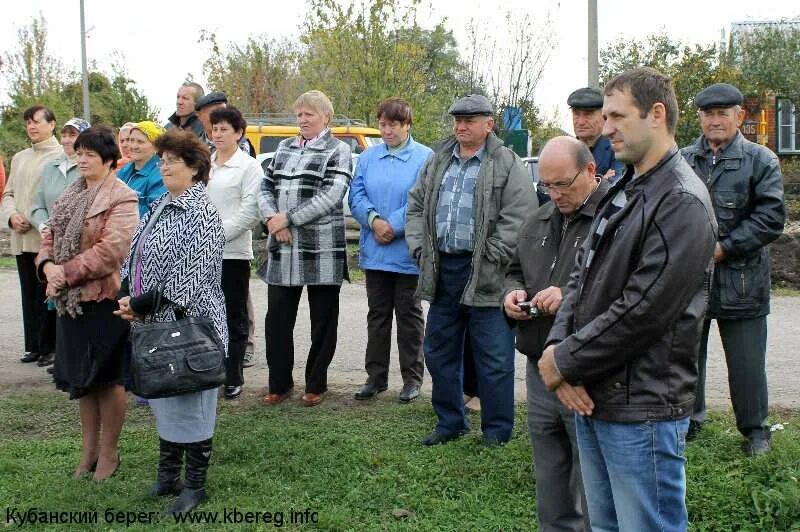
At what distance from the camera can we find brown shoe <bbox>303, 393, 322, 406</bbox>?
658 centimetres

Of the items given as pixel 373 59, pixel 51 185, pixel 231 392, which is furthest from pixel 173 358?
pixel 373 59

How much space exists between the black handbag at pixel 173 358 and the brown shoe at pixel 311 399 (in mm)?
1993

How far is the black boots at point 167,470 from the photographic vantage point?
4887mm

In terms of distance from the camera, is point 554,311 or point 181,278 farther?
point 181,278

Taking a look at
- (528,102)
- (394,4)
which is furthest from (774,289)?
(394,4)

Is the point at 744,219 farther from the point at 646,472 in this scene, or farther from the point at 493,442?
the point at 646,472

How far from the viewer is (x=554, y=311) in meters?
3.80

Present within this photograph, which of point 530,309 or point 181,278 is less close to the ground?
point 181,278

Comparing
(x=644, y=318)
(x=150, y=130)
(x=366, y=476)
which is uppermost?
(x=150, y=130)

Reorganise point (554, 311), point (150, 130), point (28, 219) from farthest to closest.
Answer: point (28, 219), point (150, 130), point (554, 311)

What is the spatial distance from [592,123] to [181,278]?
2.51 meters

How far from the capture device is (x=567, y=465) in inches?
155

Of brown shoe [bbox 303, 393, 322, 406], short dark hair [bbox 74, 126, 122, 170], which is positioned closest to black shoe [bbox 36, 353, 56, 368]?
brown shoe [bbox 303, 393, 322, 406]

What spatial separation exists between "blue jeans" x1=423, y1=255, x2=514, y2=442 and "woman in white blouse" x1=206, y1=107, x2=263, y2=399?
1744mm
